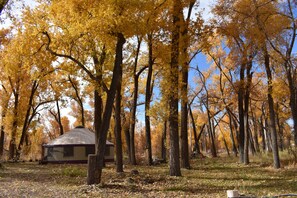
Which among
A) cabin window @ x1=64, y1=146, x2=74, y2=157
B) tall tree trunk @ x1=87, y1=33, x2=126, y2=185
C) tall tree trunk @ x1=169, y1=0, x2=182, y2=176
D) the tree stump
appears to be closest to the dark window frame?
cabin window @ x1=64, y1=146, x2=74, y2=157

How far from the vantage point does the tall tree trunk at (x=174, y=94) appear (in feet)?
38.8

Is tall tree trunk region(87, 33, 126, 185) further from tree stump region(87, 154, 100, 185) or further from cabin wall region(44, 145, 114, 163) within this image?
cabin wall region(44, 145, 114, 163)

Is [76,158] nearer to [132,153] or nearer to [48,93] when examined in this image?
[132,153]

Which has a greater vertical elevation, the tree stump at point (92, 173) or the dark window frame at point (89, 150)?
the dark window frame at point (89, 150)

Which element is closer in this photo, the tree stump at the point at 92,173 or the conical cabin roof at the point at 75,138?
the tree stump at the point at 92,173

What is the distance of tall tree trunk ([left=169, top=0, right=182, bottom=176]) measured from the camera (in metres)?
11.8

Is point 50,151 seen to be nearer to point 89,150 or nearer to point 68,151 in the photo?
point 68,151

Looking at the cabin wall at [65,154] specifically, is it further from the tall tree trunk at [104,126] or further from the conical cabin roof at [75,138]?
the tall tree trunk at [104,126]

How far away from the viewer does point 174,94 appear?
40.2 feet

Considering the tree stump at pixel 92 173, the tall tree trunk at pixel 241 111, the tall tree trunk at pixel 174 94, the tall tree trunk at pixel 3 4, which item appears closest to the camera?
the tall tree trunk at pixel 3 4

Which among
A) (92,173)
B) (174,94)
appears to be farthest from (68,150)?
(92,173)

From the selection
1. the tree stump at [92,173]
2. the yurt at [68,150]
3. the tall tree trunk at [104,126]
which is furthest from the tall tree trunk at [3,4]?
the yurt at [68,150]

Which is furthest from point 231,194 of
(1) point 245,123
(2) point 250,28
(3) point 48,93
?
(3) point 48,93

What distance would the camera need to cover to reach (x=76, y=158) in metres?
23.6
